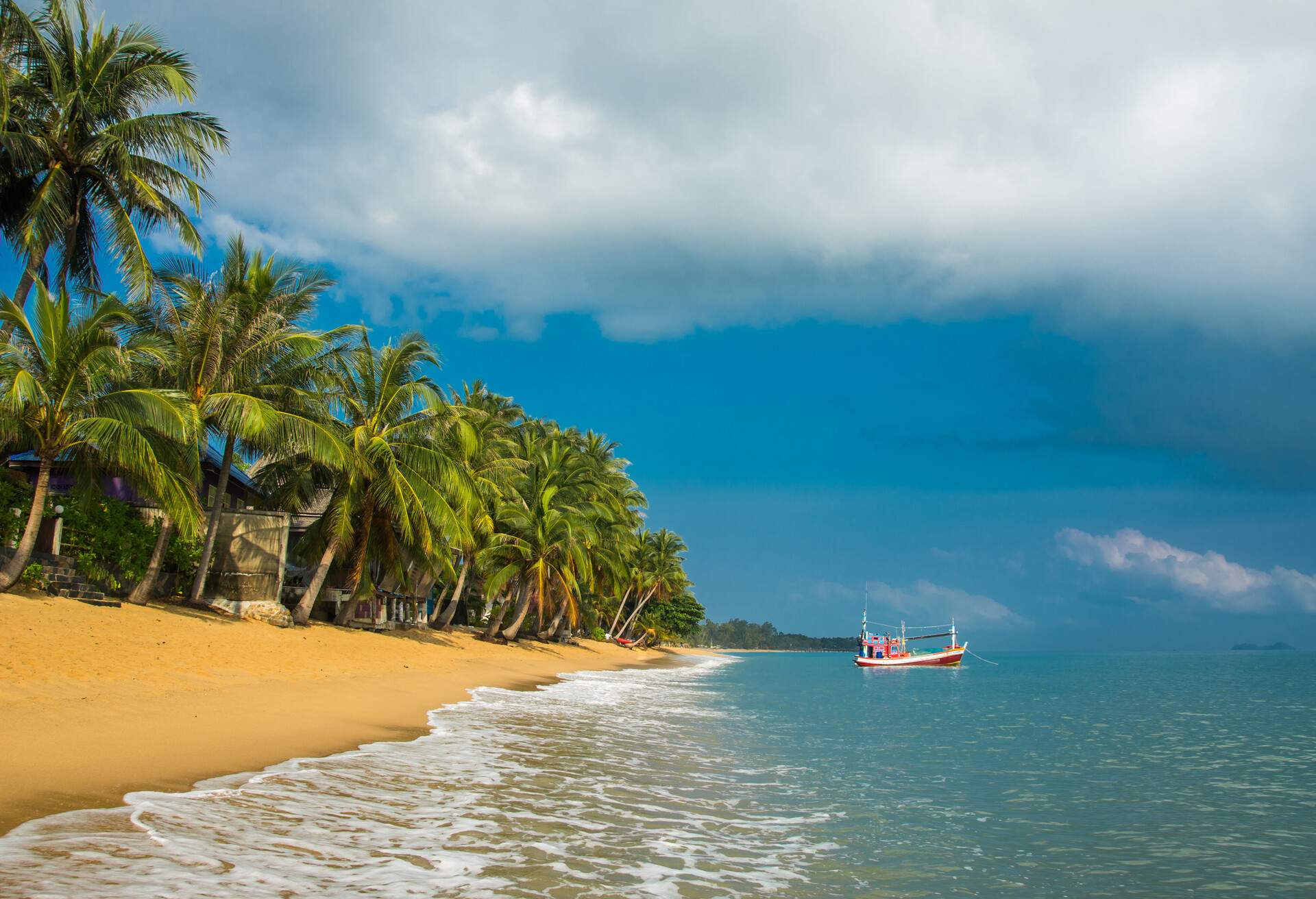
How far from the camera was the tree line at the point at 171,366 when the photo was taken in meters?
16.1

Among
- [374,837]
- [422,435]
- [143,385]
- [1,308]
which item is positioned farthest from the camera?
[422,435]

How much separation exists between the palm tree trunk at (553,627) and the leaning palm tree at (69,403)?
92.2 feet

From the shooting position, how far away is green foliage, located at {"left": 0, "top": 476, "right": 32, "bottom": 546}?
642 inches

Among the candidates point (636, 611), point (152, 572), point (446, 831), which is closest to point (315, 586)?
point (152, 572)

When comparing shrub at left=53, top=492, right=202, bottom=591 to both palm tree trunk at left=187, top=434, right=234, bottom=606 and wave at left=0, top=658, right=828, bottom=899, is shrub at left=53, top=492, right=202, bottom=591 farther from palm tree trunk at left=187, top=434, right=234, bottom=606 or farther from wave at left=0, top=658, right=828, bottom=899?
A: wave at left=0, top=658, right=828, bottom=899

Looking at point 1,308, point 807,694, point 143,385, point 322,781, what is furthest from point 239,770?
point 807,694

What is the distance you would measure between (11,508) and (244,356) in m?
6.06

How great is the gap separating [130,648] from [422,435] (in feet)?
40.6

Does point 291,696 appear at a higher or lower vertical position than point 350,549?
lower

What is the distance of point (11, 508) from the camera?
54.5 ft

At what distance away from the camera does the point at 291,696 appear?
1323 centimetres

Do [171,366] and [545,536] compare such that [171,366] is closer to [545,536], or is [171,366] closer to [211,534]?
[211,534]

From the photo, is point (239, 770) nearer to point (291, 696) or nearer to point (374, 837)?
point (374, 837)

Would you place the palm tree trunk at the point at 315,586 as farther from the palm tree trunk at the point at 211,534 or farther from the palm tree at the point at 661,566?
the palm tree at the point at 661,566
